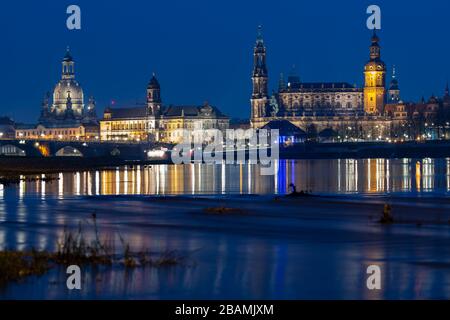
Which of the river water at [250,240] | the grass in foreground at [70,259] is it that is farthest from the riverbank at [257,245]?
the grass in foreground at [70,259]

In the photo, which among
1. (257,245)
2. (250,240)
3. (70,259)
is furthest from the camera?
(250,240)

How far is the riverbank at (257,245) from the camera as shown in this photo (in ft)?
74.1

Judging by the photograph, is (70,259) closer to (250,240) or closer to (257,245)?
(257,245)

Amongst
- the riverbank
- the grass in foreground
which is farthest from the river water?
the grass in foreground

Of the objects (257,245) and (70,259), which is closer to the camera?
(70,259)

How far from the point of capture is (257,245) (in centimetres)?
3006

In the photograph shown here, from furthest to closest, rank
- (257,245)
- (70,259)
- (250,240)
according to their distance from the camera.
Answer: (250,240) → (257,245) → (70,259)

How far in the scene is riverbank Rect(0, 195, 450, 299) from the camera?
2258 centimetres

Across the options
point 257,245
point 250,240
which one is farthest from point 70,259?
point 250,240

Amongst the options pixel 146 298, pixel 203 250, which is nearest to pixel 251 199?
pixel 203 250

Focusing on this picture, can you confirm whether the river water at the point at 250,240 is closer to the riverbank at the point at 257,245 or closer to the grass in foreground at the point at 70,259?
the riverbank at the point at 257,245

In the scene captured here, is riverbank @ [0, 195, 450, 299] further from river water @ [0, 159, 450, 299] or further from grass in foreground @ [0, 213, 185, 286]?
A: grass in foreground @ [0, 213, 185, 286]
